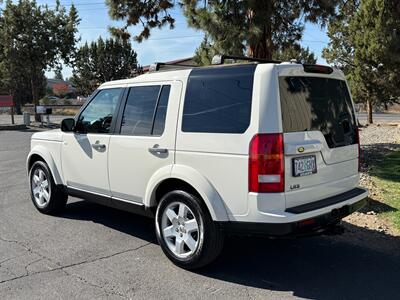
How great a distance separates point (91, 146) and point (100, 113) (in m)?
0.43

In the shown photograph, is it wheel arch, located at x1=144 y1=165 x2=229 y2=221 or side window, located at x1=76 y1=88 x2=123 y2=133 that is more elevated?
side window, located at x1=76 y1=88 x2=123 y2=133

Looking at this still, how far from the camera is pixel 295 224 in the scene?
13.6ft

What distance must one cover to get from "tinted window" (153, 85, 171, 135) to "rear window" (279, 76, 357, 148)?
131 centimetres

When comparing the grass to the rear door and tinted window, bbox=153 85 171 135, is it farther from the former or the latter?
tinted window, bbox=153 85 171 135

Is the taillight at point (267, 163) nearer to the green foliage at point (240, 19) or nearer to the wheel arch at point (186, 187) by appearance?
the wheel arch at point (186, 187)

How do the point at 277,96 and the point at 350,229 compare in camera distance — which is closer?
the point at 277,96

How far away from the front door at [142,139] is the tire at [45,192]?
146cm

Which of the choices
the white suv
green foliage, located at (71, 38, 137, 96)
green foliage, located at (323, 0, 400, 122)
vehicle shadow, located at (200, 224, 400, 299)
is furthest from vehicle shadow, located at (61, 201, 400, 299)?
green foliage, located at (71, 38, 137, 96)

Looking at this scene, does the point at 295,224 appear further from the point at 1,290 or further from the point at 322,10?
the point at 322,10

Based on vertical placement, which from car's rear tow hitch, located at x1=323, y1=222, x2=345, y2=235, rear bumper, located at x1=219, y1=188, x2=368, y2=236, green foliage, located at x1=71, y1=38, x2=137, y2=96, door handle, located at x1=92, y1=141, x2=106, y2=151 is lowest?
car's rear tow hitch, located at x1=323, y1=222, x2=345, y2=235

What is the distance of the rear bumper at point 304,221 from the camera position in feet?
13.5

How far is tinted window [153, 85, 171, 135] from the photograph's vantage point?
4984mm

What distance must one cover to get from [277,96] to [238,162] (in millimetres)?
679

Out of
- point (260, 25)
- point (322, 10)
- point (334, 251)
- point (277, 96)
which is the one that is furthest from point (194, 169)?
point (322, 10)
